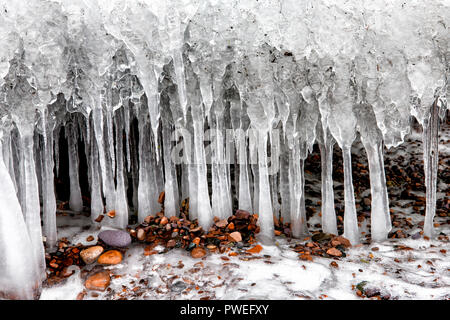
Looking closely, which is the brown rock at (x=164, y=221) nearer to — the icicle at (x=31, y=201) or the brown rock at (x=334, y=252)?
the icicle at (x=31, y=201)

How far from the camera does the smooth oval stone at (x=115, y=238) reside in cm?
402

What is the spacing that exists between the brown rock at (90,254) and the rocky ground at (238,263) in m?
0.01

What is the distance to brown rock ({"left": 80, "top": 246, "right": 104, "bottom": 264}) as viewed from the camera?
3717mm

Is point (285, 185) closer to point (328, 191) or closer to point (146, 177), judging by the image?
point (328, 191)

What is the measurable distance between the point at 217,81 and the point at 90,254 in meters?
2.53

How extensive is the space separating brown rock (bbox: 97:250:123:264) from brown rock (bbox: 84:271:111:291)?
0.92ft

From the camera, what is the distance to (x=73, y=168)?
18.4ft

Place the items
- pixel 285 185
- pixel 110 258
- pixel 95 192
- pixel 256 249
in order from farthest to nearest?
pixel 95 192
pixel 285 185
pixel 256 249
pixel 110 258

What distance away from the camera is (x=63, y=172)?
21.7 feet

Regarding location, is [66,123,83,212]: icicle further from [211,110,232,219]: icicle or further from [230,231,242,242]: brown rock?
[230,231,242,242]: brown rock

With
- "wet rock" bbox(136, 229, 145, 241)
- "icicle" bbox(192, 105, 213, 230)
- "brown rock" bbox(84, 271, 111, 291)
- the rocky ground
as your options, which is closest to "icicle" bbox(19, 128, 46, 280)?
the rocky ground

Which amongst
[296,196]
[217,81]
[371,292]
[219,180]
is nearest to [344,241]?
[296,196]

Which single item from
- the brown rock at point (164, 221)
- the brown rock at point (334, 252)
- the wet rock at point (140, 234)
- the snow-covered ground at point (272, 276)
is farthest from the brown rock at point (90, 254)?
the brown rock at point (334, 252)

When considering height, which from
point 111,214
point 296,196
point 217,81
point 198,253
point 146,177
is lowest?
point 198,253
